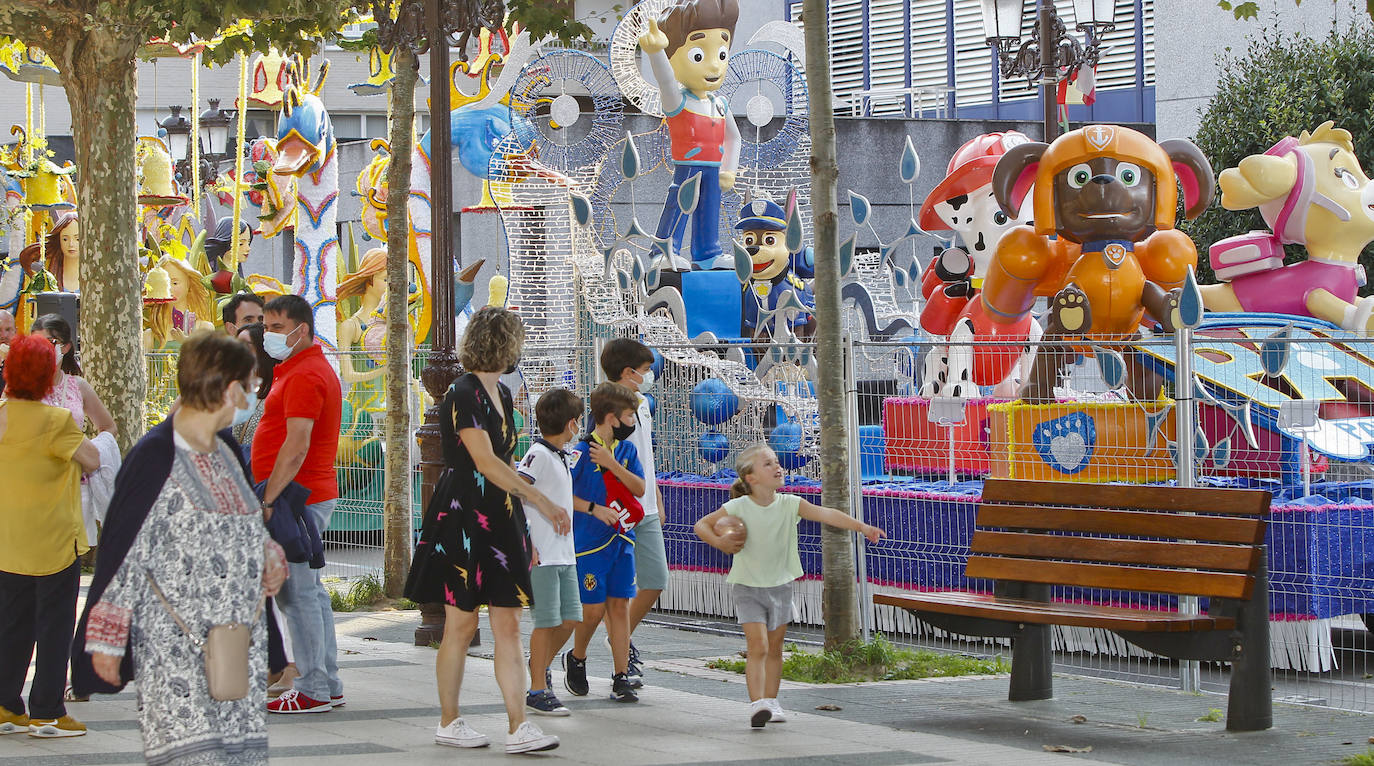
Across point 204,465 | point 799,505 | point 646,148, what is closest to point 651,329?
point 799,505

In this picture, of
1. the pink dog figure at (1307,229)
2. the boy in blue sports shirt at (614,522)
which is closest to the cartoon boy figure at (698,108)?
the pink dog figure at (1307,229)

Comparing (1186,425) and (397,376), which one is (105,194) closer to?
(397,376)

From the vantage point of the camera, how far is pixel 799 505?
7.44m

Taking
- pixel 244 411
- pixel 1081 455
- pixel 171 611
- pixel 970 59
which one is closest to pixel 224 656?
pixel 171 611

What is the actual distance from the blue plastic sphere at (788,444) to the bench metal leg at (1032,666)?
3.62 meters

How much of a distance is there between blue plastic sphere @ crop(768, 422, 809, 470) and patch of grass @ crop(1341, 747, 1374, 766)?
17.3 feet

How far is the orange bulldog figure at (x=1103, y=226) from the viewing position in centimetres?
1168

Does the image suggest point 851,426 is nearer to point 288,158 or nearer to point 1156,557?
point 1156,557

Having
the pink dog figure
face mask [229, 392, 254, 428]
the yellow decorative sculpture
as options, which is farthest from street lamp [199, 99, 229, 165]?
face mask [229, 392, 254, 428]

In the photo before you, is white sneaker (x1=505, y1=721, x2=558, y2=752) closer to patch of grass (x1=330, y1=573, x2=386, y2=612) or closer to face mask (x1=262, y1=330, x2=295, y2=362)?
face mask (x1=262, y1=330, x2=295, y2=362)

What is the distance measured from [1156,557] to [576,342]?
6.51 meters

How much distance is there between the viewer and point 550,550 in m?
7.34

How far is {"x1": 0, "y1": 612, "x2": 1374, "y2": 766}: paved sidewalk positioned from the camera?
6656 mm

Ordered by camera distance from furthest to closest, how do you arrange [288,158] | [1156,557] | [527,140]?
[288,158] → [527,140] → [1156,557]
